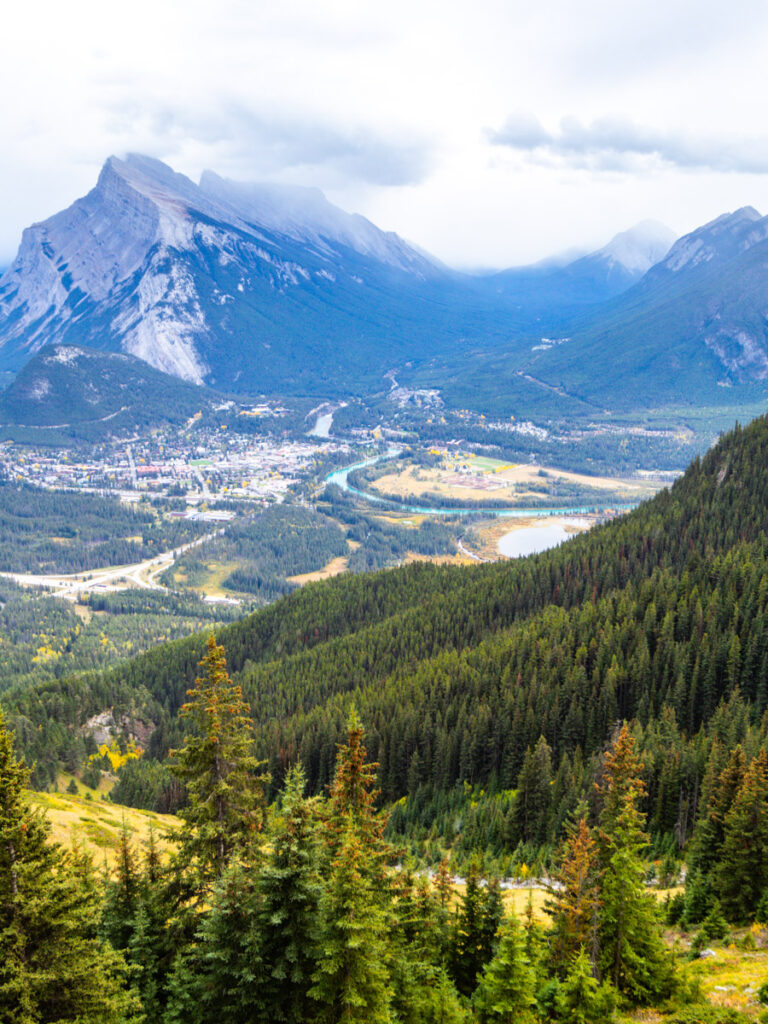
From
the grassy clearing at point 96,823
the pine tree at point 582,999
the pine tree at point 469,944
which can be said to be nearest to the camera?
the pine tree at point 582,999

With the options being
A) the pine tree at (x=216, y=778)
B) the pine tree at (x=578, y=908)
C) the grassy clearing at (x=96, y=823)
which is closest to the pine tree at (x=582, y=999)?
the pine tree at (x=578, y=908)

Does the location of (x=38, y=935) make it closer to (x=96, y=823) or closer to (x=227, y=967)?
(x=227, y=967)

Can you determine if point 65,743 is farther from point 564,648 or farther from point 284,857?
point 284,857

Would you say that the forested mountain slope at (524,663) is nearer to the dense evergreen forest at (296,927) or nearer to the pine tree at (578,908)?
the pine tree at (578,908)

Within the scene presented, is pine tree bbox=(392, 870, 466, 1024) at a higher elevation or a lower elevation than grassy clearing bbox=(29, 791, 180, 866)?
higher

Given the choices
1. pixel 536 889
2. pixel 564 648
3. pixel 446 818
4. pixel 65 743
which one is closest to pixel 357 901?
pixel 536 889

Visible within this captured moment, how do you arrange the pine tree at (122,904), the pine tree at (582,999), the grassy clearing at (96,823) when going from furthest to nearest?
the grassy clearing at (96,823), the pine tree at (122,904), the pine tree at (582,999)

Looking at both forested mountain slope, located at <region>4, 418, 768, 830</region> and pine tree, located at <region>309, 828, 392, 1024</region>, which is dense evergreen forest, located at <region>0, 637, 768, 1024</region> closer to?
pine tree, located at <region>309, 828, 392, 1024</region>

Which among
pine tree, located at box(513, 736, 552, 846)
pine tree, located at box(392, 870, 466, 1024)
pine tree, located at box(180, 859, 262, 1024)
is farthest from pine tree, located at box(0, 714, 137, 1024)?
pine tree, located at box(513, 736, 552, 846)
